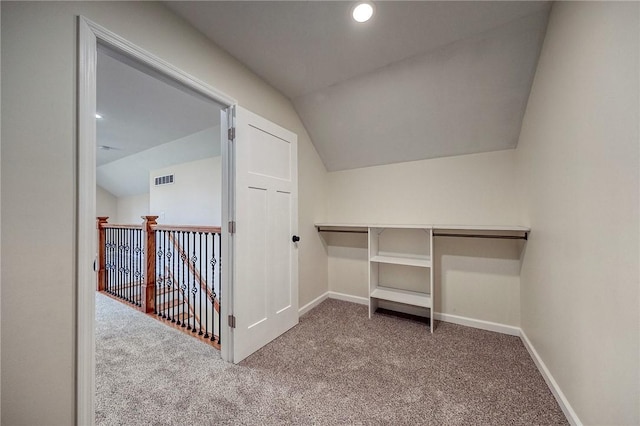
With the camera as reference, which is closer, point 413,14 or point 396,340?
point 413,14

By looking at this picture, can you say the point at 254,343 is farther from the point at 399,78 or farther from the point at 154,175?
the point at 154,175

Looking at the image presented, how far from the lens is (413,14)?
61.4 inches

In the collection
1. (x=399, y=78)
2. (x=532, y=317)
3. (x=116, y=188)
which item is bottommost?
(x=532, y=317)

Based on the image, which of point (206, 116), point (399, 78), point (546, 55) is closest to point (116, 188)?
point (206, 116)

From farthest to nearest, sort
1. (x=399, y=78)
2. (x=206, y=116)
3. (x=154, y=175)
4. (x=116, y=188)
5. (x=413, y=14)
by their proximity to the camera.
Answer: (x=116, y=188)
(x=154, y=175)
(x=206, y=116)
(x=399, y=78)
(x=413, y=14)

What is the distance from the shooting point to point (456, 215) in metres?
2.53

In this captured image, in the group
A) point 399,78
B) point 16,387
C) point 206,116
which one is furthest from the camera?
point 206,116

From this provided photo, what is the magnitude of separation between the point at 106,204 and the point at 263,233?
6.61 meters

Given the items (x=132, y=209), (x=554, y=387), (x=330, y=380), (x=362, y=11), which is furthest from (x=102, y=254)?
(x=554, y=387)

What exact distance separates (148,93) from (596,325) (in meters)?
3.82

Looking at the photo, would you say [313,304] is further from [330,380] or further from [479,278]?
[479,278]

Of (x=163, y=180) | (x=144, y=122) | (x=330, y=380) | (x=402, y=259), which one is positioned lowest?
(x=330, y=380)

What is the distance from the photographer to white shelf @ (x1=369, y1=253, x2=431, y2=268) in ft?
7.99

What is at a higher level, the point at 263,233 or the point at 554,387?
the point at 263,233
